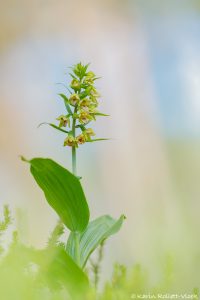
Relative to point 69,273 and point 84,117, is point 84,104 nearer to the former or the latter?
point 84,117

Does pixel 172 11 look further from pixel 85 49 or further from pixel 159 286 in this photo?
pixel 159 286

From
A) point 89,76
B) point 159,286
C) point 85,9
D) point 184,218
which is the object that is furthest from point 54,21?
point 159,286

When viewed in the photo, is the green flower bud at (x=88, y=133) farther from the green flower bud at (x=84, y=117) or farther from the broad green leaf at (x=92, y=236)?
the broad green leaf at (x=92, y=236)

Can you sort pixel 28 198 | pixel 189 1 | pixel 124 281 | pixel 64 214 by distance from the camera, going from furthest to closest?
pixel 189 1 → pixel 28 198 → pixel 64 214 → pixel 124 281

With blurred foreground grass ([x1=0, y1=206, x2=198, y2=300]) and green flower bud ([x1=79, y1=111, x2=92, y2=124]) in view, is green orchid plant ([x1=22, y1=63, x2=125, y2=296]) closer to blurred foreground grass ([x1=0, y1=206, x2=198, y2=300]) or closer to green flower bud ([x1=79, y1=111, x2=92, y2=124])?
green flower bud ([x1=79, y1=111, x2=92, y2=124])

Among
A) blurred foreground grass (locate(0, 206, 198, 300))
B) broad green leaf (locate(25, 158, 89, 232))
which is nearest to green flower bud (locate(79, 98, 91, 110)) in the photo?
broad green leaf (locate(25, 158, 89, 232))

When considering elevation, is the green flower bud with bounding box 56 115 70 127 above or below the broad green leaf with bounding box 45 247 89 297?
above

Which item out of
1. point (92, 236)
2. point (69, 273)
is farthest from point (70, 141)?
point (69, 273)
